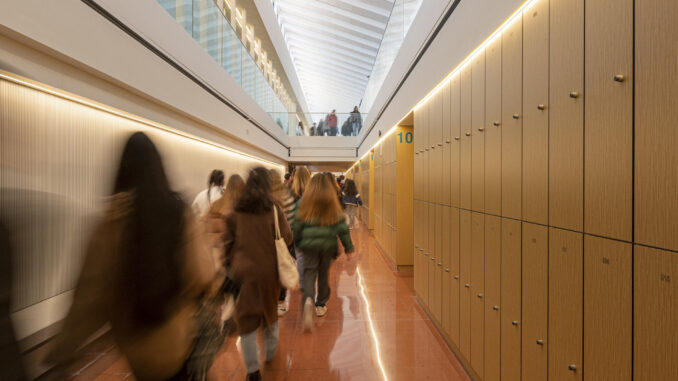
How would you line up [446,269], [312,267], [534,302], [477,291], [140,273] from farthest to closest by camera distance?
[312,267] → [446,269] → [477,291] → [534,302] → [140,273]

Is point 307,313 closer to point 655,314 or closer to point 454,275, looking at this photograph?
point 454,275

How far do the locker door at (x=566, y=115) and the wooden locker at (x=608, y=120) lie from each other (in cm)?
5

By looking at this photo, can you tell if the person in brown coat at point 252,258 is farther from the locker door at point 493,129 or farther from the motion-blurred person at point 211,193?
the motion-blurred person at point 211,193

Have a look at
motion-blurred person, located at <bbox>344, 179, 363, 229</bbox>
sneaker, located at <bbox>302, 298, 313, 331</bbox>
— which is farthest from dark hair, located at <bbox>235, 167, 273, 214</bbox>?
motion-blurred person, located at <bbox>344, 179, 363, 229</bbox>

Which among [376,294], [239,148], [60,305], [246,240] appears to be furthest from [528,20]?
[239,148]

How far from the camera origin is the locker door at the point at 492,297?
2629mm

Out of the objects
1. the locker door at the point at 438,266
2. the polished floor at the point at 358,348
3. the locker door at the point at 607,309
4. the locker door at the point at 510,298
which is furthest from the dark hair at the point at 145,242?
the locker door at the point at 438,266

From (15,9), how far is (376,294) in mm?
5438

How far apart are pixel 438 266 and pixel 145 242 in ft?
11.9

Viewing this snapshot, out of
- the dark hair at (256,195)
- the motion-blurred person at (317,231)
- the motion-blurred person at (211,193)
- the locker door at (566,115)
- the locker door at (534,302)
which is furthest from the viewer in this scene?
the motion-blurred person at (211,193)

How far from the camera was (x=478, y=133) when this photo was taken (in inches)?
120

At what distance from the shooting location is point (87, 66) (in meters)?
3.16

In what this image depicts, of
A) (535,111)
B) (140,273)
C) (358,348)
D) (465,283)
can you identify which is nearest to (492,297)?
(465,283)

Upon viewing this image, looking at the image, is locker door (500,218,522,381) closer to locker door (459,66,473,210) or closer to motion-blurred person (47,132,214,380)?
locker door (459,66,473,210)
